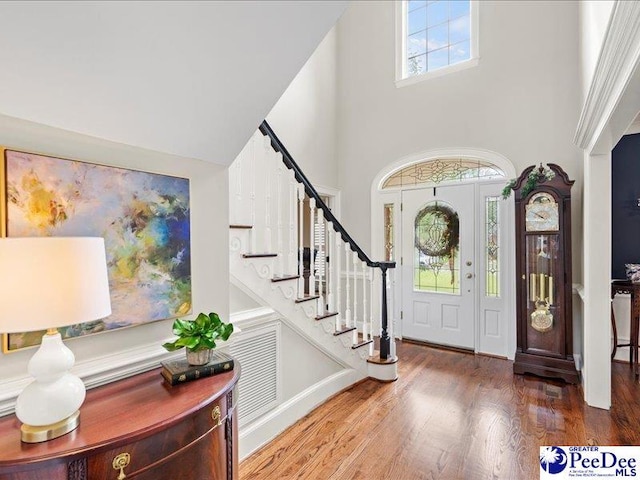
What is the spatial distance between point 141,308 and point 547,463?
8.12ft

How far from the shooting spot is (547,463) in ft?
6.75

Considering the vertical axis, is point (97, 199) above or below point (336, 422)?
above

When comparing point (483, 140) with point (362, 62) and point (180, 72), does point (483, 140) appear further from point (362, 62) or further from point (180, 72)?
point (180, 72)

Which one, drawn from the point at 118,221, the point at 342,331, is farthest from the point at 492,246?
the point at 118,221

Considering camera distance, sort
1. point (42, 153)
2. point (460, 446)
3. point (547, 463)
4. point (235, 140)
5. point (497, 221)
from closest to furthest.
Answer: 1. point (42, 153)
2. point (235, 140)
3. point (547, 463)
4. point (460, 446)
5. point (497, 221)

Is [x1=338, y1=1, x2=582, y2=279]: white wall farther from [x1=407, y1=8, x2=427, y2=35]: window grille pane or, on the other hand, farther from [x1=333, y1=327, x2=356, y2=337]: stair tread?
[x1=333, y1=327, x2=356, y2=337]: stair tread

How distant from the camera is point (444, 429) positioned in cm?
245

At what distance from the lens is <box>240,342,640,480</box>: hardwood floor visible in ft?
6.70

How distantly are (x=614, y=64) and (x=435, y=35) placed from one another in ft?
11.6

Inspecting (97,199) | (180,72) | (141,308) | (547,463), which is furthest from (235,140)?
(547,463)

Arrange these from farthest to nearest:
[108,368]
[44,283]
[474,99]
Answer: [474,99], [108,368], [44,283]

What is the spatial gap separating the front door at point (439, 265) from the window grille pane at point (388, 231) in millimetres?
214

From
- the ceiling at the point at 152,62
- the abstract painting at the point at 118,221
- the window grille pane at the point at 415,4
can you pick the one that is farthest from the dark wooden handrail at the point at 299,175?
the window grille pane at the point at 415,4

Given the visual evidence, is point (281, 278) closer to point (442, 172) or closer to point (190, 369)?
A: point (190, 369)
